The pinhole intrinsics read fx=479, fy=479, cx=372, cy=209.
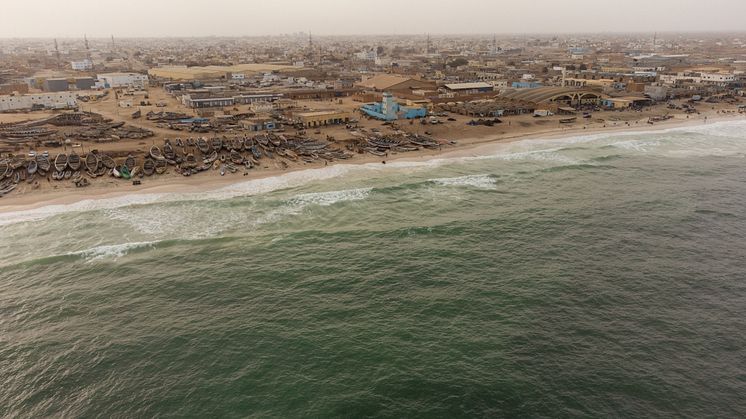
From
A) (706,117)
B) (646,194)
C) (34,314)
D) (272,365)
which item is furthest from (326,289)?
(706,117)

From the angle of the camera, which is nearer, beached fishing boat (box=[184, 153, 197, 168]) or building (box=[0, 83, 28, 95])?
beached fishing boat (box=[184, 153, 197, 168])

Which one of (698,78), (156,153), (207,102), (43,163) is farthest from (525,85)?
(43,163)

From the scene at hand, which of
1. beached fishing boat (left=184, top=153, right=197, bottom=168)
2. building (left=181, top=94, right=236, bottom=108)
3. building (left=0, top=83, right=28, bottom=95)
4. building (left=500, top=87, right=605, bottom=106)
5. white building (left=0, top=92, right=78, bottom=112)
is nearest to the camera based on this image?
beached fishing boat (left=184, top=153, right=197, bottom=168)

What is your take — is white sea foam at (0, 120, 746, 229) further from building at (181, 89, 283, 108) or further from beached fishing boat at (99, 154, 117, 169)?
building at (181, 89, 283, 108)

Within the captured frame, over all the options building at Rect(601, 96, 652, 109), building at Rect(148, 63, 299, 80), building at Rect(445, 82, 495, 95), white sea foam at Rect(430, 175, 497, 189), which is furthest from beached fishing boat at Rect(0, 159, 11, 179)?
building at Rect(601, 96, 652, 109)

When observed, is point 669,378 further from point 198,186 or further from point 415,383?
point 198,186

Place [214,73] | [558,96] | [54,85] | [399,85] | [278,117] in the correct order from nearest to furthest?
1. [278,117]
2. [558,96]
3. [399,85]
4. [54,85]
5. [214,73]

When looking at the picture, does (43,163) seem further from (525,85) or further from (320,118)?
(525,85)
